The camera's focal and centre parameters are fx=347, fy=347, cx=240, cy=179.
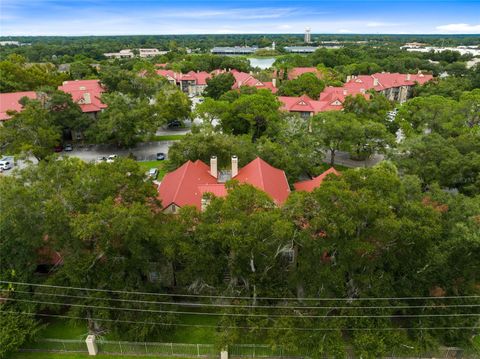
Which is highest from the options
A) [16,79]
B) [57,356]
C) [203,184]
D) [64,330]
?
[16,79]

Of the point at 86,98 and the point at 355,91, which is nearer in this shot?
the point at 86,98

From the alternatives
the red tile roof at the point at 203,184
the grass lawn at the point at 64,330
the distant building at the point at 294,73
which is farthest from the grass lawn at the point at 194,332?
the distant building at the point at 294,73

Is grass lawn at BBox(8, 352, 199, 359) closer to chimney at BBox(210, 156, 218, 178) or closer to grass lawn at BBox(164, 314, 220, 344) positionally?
grass lawn at BBox(164, 314, 220, 344)

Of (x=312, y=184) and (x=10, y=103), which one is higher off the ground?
(x=10, y=103)

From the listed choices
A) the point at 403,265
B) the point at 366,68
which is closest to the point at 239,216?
the point at 403,265

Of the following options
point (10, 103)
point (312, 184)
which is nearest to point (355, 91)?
point (312, 184)

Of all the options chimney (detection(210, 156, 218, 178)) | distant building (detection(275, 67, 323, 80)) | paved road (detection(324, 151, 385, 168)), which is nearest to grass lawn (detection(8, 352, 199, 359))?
chimney (detection(210, 156, 218, 178))

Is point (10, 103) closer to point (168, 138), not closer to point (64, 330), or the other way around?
point (168, 138)
